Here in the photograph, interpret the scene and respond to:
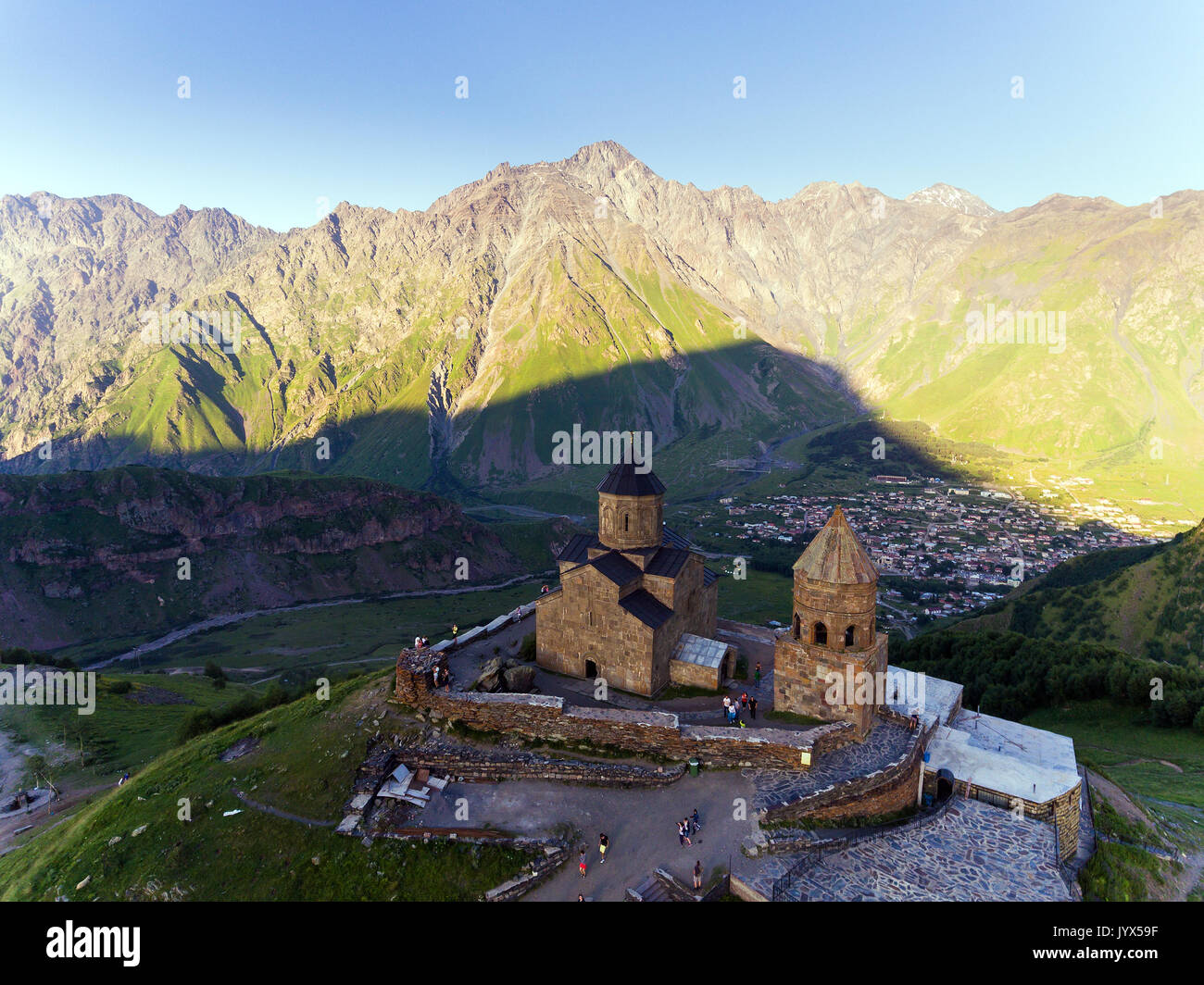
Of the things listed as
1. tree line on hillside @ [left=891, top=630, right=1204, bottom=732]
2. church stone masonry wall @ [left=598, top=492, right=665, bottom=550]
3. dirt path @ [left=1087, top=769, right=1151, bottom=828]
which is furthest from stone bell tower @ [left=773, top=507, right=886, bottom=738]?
tree line on hillside @ [left=891, top=630, right=1204, bottom=732]

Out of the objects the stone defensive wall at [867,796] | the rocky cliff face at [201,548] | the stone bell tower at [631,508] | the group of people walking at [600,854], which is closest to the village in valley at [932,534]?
the rocky cliff face at [201,548]

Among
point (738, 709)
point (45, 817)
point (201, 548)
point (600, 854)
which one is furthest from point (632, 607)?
point (201, 548)

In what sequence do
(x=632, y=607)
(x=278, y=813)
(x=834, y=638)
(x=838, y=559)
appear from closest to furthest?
(x=278, y=813) < (x=838, y=559) < (x=834, y=638) < (x=632, y=607)

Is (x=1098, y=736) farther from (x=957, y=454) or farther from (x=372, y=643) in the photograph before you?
(x=957, y=454)

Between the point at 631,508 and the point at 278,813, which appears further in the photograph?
the point at 631,508

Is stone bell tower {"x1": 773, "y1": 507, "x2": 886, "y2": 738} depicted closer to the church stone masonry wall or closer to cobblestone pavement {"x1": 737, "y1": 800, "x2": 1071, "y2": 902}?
cobblestone pavement {"x1": 737, "y1": 800, "x2": 1071, "y2": 902}

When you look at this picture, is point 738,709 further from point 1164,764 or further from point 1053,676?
point 1053,676
